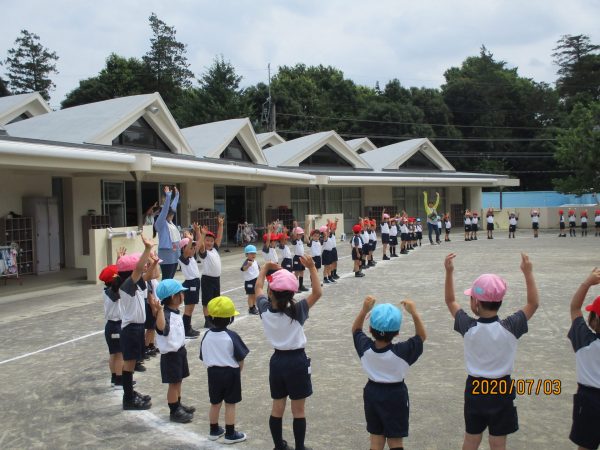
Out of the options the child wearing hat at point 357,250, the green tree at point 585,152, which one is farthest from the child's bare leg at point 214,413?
the green tree at point 585,152

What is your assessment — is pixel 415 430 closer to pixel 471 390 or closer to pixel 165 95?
pixel 471 390

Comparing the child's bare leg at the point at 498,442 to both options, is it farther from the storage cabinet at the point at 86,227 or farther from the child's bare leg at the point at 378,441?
the storage cabinet at the point at 86,227

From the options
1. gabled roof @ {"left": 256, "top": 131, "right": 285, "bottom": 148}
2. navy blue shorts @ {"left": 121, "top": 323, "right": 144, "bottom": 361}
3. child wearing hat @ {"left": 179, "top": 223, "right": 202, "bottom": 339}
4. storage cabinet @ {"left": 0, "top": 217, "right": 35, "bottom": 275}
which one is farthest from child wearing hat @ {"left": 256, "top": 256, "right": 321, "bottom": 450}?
gabled roof @ {"left": 256, "top": 131, "right": 285, "bottom": 148}

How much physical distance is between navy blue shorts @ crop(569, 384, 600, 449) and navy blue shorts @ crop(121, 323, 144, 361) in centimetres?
390

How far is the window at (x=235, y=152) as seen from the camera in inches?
1021

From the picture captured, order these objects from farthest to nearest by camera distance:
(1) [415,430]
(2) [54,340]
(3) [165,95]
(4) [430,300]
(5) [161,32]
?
1. (5) [161,32]
2. (3) [165,95]
3. (4) [430,300]
4. (2) [54,340]
5. (1) [415,430]

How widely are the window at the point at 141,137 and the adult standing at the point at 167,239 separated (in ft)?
39.1

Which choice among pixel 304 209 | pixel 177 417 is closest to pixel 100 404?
pixel 177 417

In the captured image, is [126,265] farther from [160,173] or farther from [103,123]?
[103,123]

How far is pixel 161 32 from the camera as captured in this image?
55625 millimetres

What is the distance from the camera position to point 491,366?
3.66m

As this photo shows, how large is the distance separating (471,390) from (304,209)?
27371mm

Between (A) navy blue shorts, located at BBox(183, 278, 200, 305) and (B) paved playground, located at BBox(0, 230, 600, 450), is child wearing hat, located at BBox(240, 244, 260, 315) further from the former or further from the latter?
(A) navy blue shorts, located at BBox(183, 278, 200, 305)

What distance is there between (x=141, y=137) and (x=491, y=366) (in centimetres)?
1897
